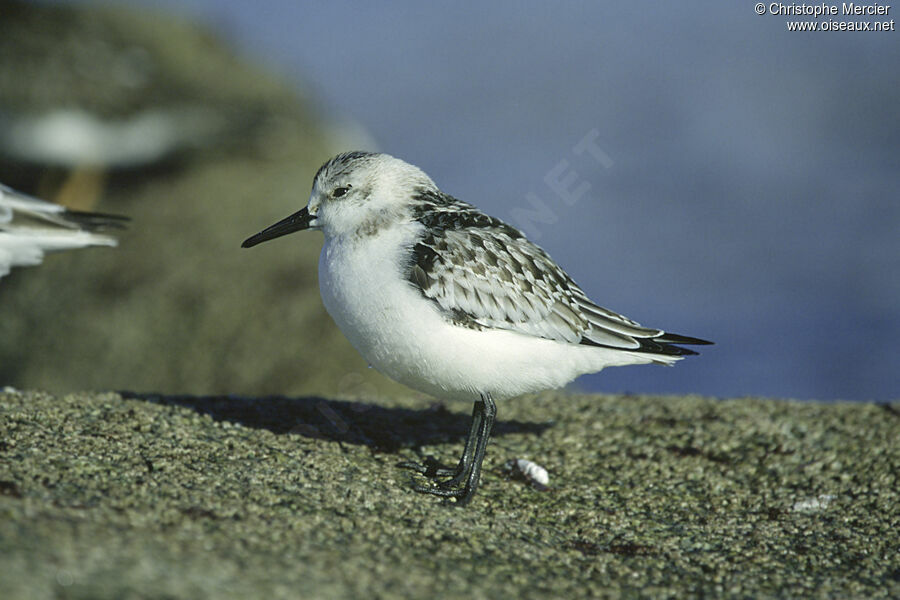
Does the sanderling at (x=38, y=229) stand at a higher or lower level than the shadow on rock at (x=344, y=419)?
higher

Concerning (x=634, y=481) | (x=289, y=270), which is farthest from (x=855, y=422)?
(x=289, y=270)

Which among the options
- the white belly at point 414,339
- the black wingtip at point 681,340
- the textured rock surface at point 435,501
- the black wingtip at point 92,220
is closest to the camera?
the textured rock surface at point 435,501

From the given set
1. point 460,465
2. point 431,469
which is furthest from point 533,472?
point 431,469

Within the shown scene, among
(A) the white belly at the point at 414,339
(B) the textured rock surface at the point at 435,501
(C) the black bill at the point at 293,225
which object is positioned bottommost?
(B) the textured rock surface at the point at 435,501

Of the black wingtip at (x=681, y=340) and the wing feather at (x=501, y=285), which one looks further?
the black wingtip at (x=681, y=340)

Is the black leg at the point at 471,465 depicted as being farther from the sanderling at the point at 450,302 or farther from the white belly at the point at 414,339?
the white belly at the point at 414,339

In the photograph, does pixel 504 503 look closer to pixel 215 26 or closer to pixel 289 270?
pixel 289 270

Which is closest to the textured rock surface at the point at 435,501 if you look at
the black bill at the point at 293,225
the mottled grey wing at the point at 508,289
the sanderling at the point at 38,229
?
the mottled grey wing at the point at 508,289
